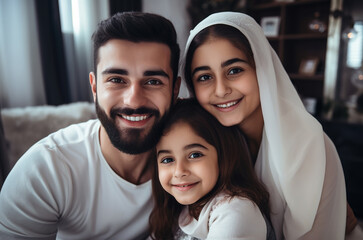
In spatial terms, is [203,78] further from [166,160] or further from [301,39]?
[301,39]

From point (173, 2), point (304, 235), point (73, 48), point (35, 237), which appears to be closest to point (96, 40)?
point (35, 237)

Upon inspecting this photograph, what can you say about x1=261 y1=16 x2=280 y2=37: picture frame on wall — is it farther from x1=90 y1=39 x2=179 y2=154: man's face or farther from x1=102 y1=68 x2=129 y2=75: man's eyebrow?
x1=102 y1=68 x2=129 y2=75: man's eyebrow

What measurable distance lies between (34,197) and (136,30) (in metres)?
0.81

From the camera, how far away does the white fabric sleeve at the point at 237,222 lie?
3.13 feet

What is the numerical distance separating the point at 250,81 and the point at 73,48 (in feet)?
7.08

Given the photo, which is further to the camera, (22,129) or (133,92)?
(22,129)

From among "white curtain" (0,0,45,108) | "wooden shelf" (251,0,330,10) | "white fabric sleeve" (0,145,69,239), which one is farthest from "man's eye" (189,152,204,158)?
"wooden shelf" (251,0,330,10)

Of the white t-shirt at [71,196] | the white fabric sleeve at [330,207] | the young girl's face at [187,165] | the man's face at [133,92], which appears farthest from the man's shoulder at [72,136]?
the white fabric sleeve at [330,207]

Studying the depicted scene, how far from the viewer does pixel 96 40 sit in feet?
4.22

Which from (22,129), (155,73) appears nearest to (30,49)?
(22,129)

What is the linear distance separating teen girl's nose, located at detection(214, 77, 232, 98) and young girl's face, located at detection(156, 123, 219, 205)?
0.66 feet

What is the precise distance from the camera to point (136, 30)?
1222 millimetres

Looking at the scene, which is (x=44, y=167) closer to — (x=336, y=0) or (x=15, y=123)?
(x=15, y=123)

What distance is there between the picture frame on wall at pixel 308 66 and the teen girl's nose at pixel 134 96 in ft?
9.21
